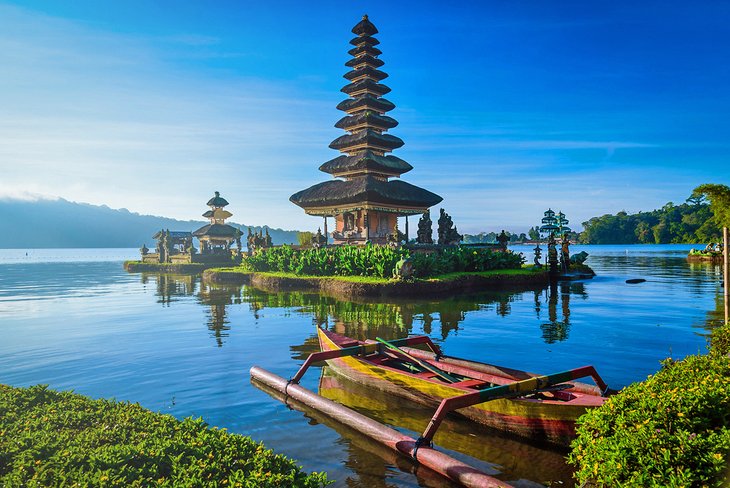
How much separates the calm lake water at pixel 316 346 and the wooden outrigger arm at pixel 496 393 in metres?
0.67

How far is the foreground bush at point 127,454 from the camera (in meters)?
3.84

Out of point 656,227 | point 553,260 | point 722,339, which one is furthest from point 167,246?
point 656,227

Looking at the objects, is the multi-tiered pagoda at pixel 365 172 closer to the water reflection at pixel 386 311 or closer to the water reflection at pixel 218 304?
the water reflection at pixel 218 304

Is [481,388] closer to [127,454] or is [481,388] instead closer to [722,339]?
[722,339]

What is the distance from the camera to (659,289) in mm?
28406

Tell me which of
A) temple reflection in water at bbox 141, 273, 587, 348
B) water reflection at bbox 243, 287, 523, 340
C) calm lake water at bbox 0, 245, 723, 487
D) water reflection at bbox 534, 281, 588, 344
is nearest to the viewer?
calm lake water at bbox 0, 245, 723, 487

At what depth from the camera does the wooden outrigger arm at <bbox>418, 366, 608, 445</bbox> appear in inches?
243

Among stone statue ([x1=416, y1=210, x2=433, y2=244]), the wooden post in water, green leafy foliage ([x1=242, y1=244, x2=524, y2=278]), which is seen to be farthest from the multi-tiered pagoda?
the wooden post in water

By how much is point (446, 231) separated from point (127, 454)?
35.5 metres

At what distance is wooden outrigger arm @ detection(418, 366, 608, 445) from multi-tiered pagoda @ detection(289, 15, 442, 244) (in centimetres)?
2993

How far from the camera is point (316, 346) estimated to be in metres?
14.0

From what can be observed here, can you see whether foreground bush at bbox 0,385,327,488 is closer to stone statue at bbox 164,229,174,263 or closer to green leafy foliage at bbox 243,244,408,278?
green leafy foliage at bbox 243,244,408,278

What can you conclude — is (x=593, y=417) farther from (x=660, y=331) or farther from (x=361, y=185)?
(x=361, y=185)

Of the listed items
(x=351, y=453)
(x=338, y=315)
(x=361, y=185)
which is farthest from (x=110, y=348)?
(x=361, y=185)
